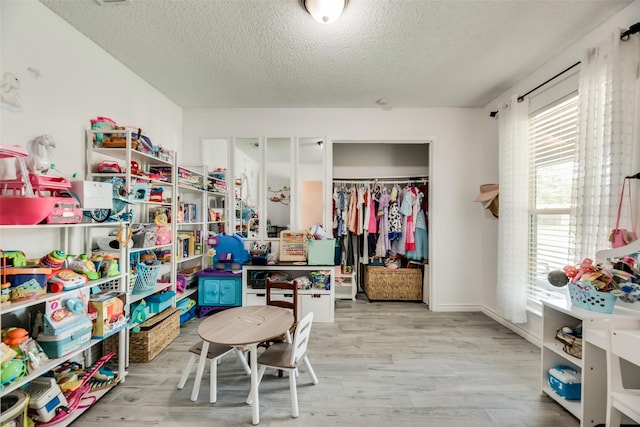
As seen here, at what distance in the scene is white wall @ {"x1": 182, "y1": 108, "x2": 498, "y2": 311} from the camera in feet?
10.9

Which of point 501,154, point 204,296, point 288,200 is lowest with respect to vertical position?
point 204,296

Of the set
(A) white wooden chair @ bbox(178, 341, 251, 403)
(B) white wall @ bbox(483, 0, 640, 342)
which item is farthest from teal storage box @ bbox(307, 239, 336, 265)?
(B) white wall @ bbox(483, 0, 640, 342)

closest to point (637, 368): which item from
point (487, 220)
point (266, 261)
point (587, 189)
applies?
point (587, 189)

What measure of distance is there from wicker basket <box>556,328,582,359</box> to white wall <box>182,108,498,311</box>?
1.64m

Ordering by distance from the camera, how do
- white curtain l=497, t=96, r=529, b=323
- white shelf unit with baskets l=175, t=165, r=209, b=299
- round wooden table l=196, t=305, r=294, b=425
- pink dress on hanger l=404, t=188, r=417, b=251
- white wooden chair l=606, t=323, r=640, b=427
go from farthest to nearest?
pink dress on hanger l=404, t=188, r=417, b=251
white shelf unit with baskets l=175, t=165, r=209, b=299
white curtain l=497, t=96, r=529, b=323
round wooden table l=196, t=305, r=294, b=425
white wooden chair l=606, t=323, r=640, b=427

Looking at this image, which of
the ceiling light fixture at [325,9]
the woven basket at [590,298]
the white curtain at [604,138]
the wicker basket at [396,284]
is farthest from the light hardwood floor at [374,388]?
the ceiling light fixture at [325,9]

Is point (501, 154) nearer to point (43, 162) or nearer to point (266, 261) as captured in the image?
point (266, 261)

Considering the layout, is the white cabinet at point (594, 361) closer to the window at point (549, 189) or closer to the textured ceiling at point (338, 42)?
the window at point (549, 189)

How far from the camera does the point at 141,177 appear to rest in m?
2.21

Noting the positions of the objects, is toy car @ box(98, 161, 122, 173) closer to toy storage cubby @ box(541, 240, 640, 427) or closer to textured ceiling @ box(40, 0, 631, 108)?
textured ceiling @ box(40, 0, 631, 108)

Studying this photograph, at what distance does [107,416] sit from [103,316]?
60cm

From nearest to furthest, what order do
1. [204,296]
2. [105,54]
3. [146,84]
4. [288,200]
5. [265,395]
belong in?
[265,395], [105,54], [146,84], [204,296], [288,200]

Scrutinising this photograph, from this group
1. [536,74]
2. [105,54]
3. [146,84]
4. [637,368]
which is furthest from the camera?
[146,84]

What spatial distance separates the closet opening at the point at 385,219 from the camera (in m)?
3.64
